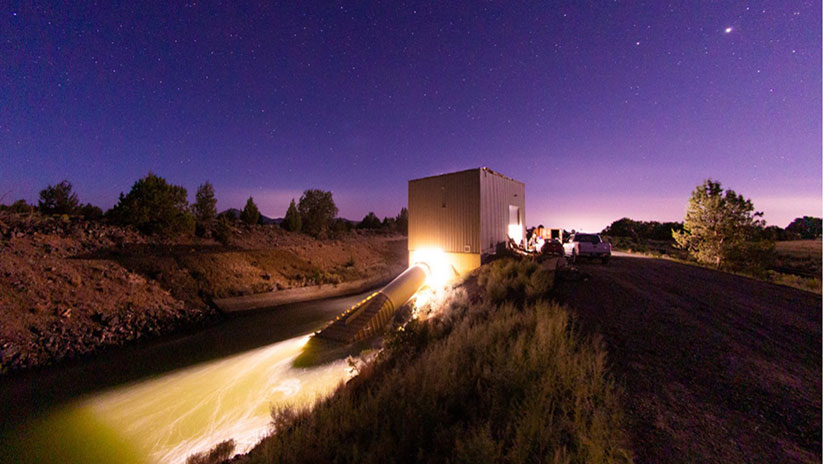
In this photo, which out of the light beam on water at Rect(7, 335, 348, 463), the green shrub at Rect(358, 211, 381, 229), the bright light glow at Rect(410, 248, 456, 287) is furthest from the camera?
the green shrub at Rect(358, 211, 381, 229)

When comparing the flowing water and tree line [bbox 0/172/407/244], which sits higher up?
tree line [bbox 0/172/407/244]

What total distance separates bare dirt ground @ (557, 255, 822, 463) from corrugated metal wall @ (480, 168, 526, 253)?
923cm

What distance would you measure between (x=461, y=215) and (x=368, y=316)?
885 cm

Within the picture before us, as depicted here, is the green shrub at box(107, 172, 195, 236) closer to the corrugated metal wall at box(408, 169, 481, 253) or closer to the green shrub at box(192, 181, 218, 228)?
the green shrub at box(192, 181, 218, 228)

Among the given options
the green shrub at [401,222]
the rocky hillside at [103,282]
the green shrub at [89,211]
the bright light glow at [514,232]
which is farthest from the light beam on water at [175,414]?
the green shrub at [401,222]

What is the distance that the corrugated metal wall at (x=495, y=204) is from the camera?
1757cm

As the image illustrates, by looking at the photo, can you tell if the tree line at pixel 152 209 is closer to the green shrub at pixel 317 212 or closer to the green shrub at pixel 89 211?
the green shrub at pixel 89 211

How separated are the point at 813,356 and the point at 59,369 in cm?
1892

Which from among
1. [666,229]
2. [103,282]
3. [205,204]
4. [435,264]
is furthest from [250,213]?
[666,229]

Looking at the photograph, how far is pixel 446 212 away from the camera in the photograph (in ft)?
60.4

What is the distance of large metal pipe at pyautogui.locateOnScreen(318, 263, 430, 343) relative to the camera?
11.6m

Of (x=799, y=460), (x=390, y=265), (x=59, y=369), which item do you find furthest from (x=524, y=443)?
(x=390, y=265)

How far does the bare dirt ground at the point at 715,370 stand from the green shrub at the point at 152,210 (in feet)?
81.0

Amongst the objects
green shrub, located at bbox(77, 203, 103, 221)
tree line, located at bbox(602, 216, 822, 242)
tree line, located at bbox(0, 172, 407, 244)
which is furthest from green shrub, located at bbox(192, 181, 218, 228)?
tree line, located at bbox(602, 216, 822, 242)
